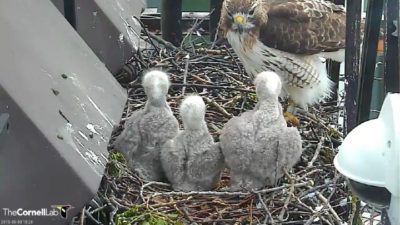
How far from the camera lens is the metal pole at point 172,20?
6.23m

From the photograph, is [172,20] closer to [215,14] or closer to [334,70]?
[215,14]

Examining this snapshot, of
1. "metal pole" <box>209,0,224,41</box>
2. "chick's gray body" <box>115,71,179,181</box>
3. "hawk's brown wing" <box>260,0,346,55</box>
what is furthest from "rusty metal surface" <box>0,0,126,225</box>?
"metal pole" <box>209,0,224,41</box>

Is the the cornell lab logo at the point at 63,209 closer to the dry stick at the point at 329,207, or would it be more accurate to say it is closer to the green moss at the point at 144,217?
the green moss at the point at 144,217

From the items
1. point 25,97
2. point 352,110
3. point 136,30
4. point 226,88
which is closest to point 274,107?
point 352,110

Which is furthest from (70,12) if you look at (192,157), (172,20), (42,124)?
(172,20)

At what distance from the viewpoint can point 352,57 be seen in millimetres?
4070

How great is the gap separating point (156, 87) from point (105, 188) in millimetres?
580

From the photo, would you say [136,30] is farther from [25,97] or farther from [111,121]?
[25,97]

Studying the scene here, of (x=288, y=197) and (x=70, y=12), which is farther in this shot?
(x=70, y=12)

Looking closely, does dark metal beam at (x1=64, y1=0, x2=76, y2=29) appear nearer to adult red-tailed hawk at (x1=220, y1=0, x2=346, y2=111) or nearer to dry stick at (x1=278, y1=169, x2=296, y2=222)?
adult red-tailed hawk at (x1=220, y1=0, x2=346, y2=111)

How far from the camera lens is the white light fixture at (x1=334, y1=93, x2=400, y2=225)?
1.79 metres

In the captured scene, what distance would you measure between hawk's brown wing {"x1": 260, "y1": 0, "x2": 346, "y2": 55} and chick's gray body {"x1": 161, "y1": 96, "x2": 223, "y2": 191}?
0.99 m

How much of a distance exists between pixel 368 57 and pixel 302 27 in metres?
1.84

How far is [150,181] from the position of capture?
4051 mm
